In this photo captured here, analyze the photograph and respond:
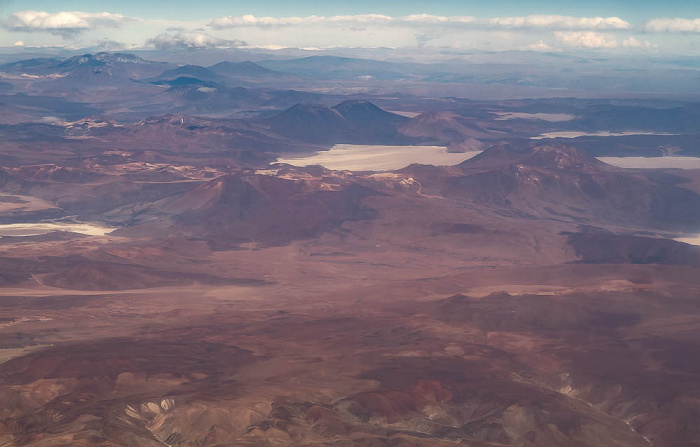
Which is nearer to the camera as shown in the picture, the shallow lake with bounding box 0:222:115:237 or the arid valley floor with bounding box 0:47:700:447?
the arid valley floor with bounding box 0:47:700:447

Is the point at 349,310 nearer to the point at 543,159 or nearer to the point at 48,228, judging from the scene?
the point at 48,228

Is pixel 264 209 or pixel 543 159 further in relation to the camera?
pixel 543 159

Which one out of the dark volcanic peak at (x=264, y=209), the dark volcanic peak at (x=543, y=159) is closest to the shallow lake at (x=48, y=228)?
the dark volcanic peak at (x=264, y=209)

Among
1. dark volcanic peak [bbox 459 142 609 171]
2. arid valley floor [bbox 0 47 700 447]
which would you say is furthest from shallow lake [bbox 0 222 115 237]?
dark volcanic peak [bbox 459 142 609 171]

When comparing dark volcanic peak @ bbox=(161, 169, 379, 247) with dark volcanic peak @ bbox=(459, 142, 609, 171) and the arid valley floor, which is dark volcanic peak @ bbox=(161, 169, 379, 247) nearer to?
the arid valley floor

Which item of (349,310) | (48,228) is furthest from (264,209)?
(349,310)

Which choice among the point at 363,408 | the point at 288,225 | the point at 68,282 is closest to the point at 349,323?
the point at 363,408

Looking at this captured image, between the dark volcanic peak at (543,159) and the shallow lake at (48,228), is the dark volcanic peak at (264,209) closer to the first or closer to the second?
the shallow lake at (48,228)

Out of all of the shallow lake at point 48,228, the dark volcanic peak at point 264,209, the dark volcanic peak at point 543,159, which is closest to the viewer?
the shallow lake at point 48,228

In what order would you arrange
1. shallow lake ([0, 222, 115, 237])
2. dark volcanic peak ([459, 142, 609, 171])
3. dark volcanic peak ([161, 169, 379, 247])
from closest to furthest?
1. shallow lake ([0, 222, 115, 237])
2. dark volcanic peak ([161, 169, 379, 247])
3. dark volcanic peak ([459, 142, 609, 171])
